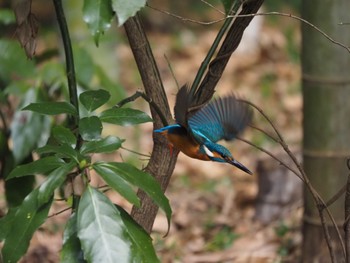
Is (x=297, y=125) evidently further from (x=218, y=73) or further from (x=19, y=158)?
(x=218, y=73)

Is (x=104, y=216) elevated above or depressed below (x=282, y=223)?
above

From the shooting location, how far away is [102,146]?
134 centimetres

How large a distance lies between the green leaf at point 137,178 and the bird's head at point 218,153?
0.13m

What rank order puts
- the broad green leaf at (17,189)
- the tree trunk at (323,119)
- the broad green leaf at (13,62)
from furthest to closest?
the tree trunk at (323,119) < the broad green leaf at (13,62) < the broad green leaf at (17,189)

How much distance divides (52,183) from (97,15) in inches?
11.3

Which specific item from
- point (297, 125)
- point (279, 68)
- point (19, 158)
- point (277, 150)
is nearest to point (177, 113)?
point (19, 158)

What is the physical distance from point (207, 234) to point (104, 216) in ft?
6.51

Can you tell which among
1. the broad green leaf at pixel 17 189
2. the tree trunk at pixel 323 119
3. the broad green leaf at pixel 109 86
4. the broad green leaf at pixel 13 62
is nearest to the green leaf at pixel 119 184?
the broad green leaf at pixel 17 189

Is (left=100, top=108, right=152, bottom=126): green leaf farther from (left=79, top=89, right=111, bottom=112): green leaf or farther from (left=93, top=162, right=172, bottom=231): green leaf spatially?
(left=93, top=162, right=172, bottom=231): green leaf

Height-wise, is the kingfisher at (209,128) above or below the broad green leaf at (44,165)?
above

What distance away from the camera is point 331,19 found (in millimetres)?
2311

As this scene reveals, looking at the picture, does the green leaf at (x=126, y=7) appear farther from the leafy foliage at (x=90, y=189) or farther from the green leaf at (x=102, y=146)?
the green leaf at (x=102, y=146)

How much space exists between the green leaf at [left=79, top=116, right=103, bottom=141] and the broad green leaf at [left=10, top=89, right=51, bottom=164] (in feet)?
2.35

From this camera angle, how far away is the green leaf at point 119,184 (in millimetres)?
1245
